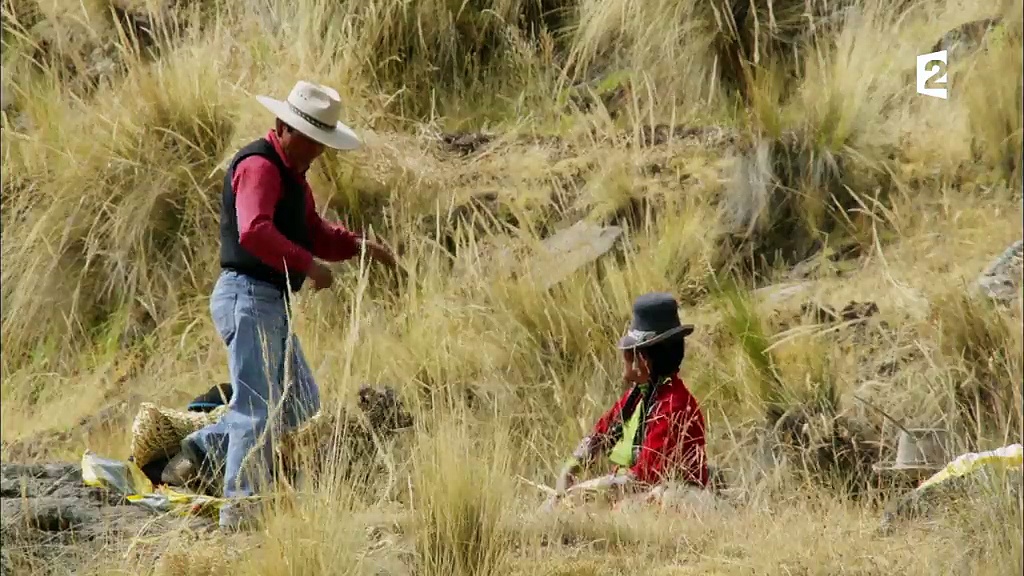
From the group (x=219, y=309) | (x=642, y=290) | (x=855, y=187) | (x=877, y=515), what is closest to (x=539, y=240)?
(x=642, y=290)

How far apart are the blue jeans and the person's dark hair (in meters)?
1.11

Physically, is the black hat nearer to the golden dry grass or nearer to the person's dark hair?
the person's dark hair

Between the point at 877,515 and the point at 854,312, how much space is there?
1.39 m

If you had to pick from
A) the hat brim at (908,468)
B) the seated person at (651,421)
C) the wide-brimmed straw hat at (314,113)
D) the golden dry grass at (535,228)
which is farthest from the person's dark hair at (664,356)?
the wide-brimmed straw hat at (314,113)

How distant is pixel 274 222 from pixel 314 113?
39cm

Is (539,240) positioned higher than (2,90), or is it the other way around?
(2,90)

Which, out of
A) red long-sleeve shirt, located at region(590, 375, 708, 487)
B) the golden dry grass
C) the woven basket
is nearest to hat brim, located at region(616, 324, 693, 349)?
red long-sleeve shirt, located at region(590, 375, 708, 487)

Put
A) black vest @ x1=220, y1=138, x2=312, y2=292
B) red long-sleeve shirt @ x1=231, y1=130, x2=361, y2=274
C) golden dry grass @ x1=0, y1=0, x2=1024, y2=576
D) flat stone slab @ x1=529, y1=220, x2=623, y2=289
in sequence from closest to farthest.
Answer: golden dry grass @ x1=0, y1=0, x2=1024, y2=576
red long-sleeve shirt @ x1=231, y1=130, x2=361, y2=274
black vest @ x1=220, y1=138, x2=312, y2=292
flat stone slab @ x1=529, y1=220, x2=623, y2=289

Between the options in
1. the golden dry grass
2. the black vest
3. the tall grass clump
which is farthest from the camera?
the black vest

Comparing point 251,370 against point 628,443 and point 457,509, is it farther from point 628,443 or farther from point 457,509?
point 628,443

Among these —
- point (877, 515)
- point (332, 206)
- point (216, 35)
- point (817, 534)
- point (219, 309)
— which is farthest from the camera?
point (332, 206)

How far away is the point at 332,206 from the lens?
7.08 m

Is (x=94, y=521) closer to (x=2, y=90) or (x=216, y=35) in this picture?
(x=216, y=35)

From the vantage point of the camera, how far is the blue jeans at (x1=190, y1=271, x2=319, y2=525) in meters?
5.03
